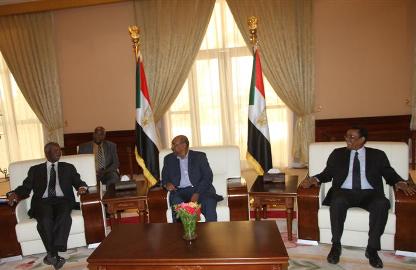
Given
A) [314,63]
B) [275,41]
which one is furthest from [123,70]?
[314,63]

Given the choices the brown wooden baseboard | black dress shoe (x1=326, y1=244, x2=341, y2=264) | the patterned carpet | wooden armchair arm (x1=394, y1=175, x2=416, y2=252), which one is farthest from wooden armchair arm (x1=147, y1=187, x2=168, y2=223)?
the brown wooden baseboard

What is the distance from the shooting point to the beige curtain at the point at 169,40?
6.25 m

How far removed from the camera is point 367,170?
335 centimetres

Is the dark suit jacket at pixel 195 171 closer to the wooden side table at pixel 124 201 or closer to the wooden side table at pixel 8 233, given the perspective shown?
the wooden side table at pixel 124 201

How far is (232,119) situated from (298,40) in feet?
6.03

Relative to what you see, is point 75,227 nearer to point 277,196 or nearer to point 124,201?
point 124,201

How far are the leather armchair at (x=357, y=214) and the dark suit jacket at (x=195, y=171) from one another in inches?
37.9

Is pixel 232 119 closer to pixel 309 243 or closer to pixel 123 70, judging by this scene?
pixel 123 70

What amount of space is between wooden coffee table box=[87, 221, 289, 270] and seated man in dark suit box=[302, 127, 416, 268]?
722mm

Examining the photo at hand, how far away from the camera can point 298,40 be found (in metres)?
6.04

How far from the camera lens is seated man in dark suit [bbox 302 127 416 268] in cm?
302

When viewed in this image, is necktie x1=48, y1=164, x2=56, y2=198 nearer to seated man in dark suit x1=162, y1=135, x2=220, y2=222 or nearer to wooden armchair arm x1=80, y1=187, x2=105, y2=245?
wooden armchair arm x1=80, y1=187, x2=105, y2=245

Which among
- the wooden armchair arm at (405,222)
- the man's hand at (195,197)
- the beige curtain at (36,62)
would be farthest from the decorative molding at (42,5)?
the wooden armchair arm at (405,222)

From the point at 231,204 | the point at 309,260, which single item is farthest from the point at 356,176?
the point at 231,204
